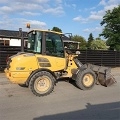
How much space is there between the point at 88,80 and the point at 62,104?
9.16 feet

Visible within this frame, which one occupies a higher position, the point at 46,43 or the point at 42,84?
the point at 46,43

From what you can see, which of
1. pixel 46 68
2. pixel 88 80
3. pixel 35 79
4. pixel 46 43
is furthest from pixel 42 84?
pixel 88 80

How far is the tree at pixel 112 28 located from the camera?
29844 millimetres

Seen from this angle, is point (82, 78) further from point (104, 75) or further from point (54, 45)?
point (54, 45)

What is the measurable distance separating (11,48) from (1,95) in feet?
20.6

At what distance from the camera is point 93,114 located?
7.21m

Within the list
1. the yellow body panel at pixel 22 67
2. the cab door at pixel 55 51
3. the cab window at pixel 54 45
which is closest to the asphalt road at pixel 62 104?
the yellow body panel at pixel 22 67

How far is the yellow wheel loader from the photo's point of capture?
9438 millimetres

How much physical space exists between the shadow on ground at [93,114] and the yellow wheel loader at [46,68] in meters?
2.29

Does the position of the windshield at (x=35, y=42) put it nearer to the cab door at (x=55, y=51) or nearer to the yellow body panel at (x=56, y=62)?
the cab door at (x=55, y=51)

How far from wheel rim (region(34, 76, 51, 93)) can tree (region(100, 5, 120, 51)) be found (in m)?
20.7

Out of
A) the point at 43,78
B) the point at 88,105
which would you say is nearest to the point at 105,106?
the point at 88,105

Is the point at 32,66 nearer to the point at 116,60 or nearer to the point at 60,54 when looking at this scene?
the point at 60,54

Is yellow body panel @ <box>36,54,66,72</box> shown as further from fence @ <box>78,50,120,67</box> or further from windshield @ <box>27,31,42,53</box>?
fence @ <box>78,50,120,67</box>
